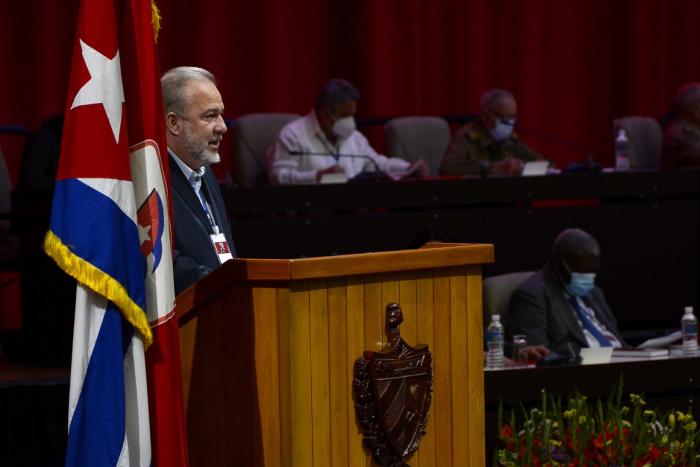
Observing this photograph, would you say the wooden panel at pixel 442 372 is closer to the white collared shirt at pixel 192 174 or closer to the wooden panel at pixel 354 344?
the wooden panel at pixel 354 344

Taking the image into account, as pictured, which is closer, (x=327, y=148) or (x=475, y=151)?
(x=327, y=148)

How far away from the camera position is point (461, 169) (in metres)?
8.12

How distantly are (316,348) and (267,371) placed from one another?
12 centimetres

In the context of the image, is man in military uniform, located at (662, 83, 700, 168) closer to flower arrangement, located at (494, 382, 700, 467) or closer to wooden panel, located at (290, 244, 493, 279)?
flower arrangement, located at (494, 382, 700, 467)

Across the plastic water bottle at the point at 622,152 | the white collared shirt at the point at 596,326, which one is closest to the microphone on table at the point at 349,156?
the white collared shirt at the point at 596,326

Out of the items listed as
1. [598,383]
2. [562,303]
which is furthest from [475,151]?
[598,383]

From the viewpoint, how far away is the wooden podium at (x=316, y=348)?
3098 mm

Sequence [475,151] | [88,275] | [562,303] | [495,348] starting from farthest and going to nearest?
[475,151]
[562,303]
[495,348]
[88,275]

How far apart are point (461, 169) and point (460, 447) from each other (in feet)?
15.8

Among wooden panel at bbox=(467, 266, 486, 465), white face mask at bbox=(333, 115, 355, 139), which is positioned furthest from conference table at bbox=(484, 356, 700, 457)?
white face mask at bbox=(333, 115, 355, 139)

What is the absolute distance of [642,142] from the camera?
909 cm

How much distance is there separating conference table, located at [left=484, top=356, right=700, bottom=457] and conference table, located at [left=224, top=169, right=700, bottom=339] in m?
1.32

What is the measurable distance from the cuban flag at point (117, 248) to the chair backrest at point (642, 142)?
617 cm

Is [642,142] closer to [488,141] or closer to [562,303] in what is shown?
[488,141]
